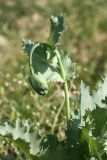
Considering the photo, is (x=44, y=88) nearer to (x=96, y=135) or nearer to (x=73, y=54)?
(x=96, y=135)

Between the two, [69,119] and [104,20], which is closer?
[69,119]

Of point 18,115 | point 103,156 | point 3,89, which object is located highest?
point 3,89

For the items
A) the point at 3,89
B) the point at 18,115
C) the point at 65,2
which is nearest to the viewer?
the point at 18,115

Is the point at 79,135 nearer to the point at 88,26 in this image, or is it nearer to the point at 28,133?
the point at 28,133

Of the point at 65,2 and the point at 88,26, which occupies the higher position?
the point at 65,2

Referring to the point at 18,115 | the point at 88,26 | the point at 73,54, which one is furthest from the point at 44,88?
the point at 88,26

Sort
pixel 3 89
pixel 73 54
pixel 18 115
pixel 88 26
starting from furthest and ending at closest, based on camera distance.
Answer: pixel 88 26 → pixel 73 54 → pixel 3 89 → pixel 18 115

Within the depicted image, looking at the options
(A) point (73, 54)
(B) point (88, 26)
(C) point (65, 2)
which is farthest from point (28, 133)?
(C) point (65, 2)
